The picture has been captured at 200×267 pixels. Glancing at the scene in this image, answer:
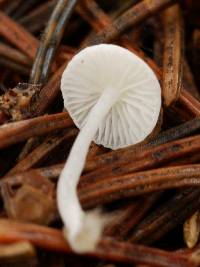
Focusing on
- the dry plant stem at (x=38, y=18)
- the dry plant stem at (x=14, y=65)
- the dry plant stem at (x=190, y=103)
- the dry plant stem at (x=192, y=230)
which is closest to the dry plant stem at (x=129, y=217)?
the dry plant stem at (x=192, y=230)

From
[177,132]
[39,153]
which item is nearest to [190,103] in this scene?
[177,132]

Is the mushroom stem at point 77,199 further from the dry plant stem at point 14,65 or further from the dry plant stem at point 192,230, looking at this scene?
the dry plant stem at point 14,65

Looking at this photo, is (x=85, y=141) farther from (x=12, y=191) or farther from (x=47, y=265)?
(x=47, y=265)

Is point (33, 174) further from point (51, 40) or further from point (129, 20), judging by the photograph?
point (129, 20)

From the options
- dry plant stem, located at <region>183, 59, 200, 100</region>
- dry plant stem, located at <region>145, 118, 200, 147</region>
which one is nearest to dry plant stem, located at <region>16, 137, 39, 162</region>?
dry plant stem, located at <region>145, 118, 200, 147</region>

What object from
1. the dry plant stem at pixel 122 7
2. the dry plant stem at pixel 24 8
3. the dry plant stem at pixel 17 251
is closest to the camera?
the dry plant stem at pixel 17 251

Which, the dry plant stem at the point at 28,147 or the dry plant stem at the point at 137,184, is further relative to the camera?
the dry plant stem at the point at 28,147
